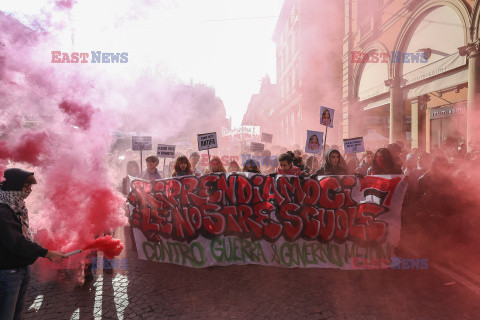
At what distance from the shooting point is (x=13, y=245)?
2.39 m

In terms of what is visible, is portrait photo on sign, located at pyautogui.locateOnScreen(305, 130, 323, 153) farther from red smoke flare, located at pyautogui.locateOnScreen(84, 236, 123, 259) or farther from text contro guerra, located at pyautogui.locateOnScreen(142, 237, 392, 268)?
red smoke flare, located at pyautogui.locateOnScreen(84, 236, 123, 259)

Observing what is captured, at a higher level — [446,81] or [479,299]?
[446,81]

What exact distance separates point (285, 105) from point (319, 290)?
2735 cm

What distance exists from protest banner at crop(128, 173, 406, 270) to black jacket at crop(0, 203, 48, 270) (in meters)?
2.01

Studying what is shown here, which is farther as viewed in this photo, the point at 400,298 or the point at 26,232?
the point at 400,298

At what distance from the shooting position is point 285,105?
2967 centimetres

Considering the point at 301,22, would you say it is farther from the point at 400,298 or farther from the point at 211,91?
the point at 400,298

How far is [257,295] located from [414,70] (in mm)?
11138

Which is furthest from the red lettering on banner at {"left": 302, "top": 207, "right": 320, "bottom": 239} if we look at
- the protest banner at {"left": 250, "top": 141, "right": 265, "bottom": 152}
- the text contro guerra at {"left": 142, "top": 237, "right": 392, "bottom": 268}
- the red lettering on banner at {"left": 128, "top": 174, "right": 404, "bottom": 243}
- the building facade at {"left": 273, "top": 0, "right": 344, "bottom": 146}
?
the building facade at {"left": 273, "top": 0, "right": 344, "bottom": 146}

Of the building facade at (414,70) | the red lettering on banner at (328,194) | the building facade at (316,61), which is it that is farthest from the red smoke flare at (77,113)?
the building facade at (316,61)

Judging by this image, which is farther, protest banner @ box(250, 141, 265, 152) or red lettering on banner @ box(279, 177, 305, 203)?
protest banner @ box(250, 141, 265, 152)

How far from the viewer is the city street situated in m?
3.13

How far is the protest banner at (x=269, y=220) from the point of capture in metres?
4.02

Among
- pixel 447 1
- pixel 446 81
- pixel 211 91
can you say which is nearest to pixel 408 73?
pixel 446 81
